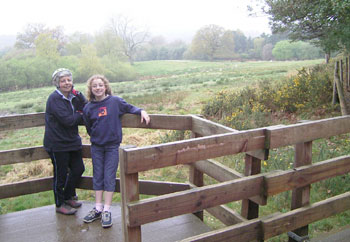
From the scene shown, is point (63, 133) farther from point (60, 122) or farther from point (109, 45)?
point (109, 45)

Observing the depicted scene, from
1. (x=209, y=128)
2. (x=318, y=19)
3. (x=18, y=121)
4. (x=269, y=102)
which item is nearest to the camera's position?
(x=209, y=128)

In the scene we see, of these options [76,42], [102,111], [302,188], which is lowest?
[302,188]

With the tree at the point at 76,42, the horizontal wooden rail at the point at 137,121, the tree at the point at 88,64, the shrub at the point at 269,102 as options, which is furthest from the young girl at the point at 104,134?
the tree at the point at 76,42

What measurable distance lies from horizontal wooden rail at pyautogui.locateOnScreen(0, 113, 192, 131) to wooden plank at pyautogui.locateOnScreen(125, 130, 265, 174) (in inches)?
43.7

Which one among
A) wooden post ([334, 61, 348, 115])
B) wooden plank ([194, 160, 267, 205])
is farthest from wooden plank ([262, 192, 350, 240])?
wooden post ([334, 61, 348, 115])

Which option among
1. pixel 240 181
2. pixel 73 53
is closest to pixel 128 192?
pixel 240 181

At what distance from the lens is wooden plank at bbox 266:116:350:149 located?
276 centimetres

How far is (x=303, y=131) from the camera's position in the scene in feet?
9.53

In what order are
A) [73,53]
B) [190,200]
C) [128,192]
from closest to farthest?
[128,192], [190,200], [73,53]

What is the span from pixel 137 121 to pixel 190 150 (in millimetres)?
1341

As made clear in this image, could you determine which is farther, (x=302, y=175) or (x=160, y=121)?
(x=160, y=121)

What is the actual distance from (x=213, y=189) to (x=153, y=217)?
51 cm

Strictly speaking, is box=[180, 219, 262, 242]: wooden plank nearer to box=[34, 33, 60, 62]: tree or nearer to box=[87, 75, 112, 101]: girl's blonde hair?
box=[87, 75, 112, 101]: girl's blonde hair

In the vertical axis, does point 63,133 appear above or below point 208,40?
below
